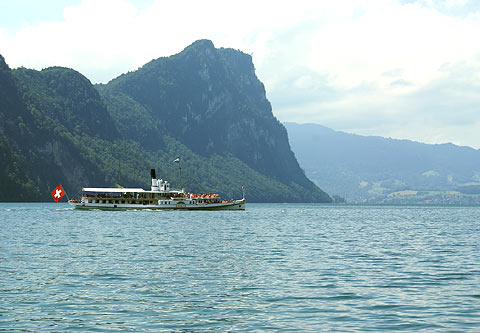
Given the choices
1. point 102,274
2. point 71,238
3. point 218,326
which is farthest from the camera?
point 71,238

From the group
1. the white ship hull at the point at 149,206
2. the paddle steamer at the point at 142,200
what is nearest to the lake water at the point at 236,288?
the white ship hull at the point at 149,206

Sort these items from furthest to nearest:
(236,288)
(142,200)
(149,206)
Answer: (142,200)
(149,206)
(236,288)

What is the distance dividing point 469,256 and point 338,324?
Result: 1370 inches

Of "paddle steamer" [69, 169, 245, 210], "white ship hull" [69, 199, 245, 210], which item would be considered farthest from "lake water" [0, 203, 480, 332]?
"paddle steamer" [69, 169, 245, 210]

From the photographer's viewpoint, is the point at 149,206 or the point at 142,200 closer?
the point at 149,206

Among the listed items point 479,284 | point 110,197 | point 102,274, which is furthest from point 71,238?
point 110,197

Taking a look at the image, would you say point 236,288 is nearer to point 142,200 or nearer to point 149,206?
point 149,206

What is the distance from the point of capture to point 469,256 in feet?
185

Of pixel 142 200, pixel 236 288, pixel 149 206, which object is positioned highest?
pixel 142 200

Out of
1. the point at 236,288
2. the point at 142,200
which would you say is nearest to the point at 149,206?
the point at 142,200

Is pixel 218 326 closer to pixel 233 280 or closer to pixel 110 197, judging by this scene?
pixel 233 280

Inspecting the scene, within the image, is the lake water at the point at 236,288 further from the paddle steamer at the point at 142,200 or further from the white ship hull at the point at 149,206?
the paddle steamer at the point at 142,200

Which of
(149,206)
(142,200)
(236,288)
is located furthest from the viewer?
(142,200)

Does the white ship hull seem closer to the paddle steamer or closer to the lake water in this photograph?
the paddle steamer
